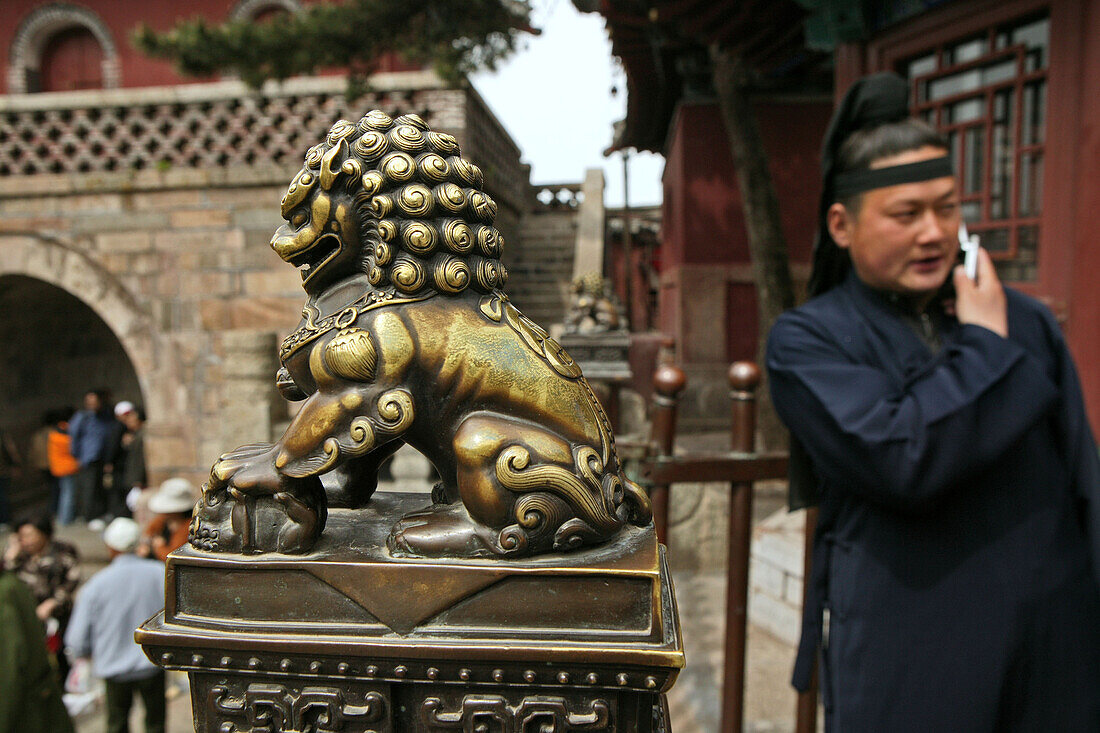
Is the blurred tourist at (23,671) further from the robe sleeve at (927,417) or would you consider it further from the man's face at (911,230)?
the man's face at (911,230)

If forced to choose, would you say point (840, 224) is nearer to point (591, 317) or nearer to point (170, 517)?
point (170, 517)

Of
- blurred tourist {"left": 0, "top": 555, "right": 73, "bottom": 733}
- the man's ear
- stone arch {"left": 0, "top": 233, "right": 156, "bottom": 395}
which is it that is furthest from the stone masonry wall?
the man's ear

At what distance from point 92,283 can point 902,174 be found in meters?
7.87

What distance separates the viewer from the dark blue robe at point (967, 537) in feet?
4.39

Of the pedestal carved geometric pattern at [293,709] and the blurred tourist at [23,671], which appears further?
the blurred tourist at [23,671]

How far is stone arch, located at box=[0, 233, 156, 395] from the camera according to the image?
7.31 meters

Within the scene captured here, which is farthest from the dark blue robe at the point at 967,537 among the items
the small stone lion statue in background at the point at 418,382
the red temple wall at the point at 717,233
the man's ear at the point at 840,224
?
the red temple wall at the point at 717,233

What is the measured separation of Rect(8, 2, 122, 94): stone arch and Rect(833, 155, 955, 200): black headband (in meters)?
11.3

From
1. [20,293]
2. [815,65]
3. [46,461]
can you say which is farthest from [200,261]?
[815,65]

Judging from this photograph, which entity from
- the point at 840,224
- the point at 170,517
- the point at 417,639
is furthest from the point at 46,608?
the point at 840,224

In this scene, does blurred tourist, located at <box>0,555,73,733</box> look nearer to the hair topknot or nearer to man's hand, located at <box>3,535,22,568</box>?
man's hand, located at <box>3,535,22,568</box>

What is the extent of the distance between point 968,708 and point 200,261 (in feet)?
23.8

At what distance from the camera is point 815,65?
7.13 metres

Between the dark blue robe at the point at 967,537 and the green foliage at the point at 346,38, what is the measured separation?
4.12m
